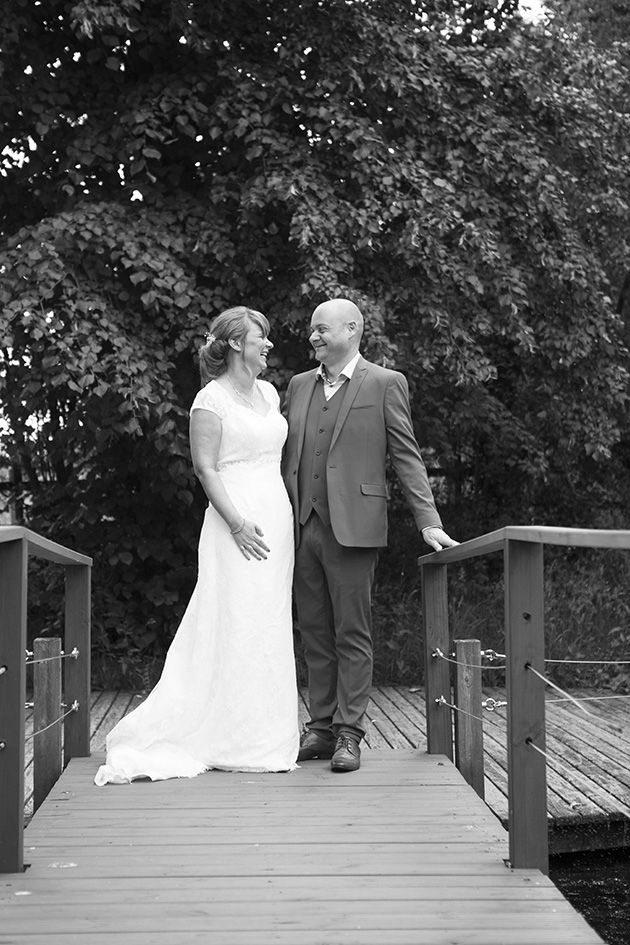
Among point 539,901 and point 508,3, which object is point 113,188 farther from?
point 539,901

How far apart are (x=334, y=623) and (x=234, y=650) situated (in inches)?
16.4

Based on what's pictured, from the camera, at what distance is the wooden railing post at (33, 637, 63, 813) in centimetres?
493

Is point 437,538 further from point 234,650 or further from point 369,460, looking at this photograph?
point 234,650

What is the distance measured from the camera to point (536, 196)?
927cm

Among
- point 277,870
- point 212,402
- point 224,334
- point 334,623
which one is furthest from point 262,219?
point 277,870

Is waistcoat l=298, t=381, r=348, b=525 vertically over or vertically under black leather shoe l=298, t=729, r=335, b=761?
over

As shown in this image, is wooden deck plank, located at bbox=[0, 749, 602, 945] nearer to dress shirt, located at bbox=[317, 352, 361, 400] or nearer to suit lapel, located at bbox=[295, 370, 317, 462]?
suit lapel, located at bbox=[295, 370, 317, 462]

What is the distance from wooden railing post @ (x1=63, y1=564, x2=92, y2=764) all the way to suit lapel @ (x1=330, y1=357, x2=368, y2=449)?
4.27ft

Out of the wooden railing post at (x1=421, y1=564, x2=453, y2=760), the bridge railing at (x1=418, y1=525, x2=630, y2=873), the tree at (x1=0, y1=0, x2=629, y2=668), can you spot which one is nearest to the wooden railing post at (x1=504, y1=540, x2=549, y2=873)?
the bridge railing at (x1=418, y1=525, x2=630, y2=873)

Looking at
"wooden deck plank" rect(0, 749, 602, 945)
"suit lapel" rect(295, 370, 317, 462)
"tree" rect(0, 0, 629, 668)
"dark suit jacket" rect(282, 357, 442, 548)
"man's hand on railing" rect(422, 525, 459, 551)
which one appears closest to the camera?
"wooden deck plank" rect(0, 749, 602, 945)

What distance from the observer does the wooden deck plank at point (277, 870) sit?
2.96 m

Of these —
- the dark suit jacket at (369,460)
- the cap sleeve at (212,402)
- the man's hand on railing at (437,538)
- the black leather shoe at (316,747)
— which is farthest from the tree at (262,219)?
the man's hand on railing at (437,538)

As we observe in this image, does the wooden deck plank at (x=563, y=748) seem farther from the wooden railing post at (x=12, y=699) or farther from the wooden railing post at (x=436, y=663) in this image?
the wooden railing post at (x=12, y=699)

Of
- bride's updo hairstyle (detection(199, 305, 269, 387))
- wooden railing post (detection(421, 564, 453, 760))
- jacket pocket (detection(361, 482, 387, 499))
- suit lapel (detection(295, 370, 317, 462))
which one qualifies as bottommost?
wooden railing post (detection(421, 564, 453, 760))
